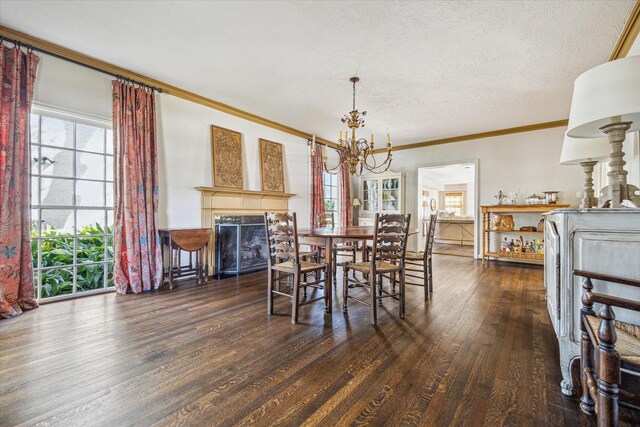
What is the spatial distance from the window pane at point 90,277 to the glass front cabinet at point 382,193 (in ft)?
17.1

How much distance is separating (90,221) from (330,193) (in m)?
4.83

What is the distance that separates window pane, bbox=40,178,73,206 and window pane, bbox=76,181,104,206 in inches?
2.8

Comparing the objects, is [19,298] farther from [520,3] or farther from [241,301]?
[520,3]

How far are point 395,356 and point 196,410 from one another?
1216mm

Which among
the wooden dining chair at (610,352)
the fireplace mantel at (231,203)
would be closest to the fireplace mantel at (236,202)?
→ the fireplace mantel at (231,203)

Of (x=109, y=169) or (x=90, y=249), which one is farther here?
(x=109, y=169)

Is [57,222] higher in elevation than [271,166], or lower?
lower

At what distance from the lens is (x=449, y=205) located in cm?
1141

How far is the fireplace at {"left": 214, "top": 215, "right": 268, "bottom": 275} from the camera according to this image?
14.1 feet

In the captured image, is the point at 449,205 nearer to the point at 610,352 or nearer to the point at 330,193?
the point at 330,193

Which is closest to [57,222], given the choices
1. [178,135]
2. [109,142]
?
[109,142]

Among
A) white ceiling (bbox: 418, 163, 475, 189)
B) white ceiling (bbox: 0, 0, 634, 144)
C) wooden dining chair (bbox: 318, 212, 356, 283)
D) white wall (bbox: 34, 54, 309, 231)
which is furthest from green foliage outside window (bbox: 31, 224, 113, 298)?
white ceiling (bbox: 418, 163, 475, 189)

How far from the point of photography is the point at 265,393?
4.95 ft

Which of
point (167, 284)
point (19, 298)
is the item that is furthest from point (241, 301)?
point (19, 298)
